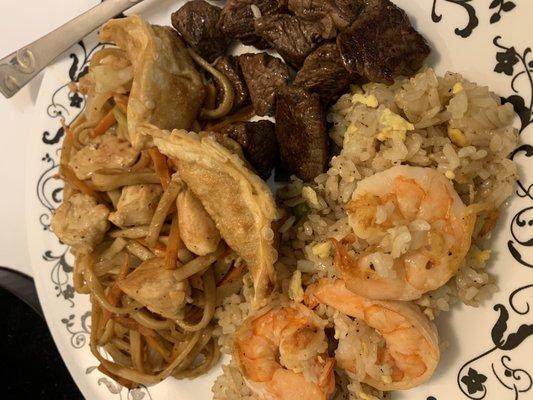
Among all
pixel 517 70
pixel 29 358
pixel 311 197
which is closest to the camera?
pixel 517 70

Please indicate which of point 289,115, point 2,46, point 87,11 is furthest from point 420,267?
point 2,46

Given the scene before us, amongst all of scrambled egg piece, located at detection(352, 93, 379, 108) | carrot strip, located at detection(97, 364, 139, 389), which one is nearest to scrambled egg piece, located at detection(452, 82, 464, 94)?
scrambled egg piece, located at detection(352, 93, 379, 108)

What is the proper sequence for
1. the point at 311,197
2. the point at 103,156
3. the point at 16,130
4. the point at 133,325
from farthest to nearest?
1. the point at 16,130
2. the point at 133,325
3. the point at 103,156
4. the point at 311,197

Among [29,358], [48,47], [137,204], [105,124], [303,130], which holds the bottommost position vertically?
[29,358]

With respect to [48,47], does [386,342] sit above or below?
below

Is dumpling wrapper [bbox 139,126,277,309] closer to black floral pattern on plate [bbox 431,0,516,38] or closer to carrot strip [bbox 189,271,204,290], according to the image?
carrot strip [bbox 189,271,204,290]

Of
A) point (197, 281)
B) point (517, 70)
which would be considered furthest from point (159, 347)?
point (517, 70)

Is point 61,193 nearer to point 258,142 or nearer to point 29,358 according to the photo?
point 29,358

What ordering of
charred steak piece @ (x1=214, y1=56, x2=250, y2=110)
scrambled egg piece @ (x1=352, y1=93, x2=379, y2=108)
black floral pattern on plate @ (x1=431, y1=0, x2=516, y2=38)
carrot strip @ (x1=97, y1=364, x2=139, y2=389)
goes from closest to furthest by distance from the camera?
black floral pattern on plate @ (x1=431, y1=0, x2=516, y2=38) → scrambled egg piece @ (x1=352, y1=93, x2=379, y2=108) → charred steak piece @ (x1=214, y1=56, x2=250, y2=110) → carrot strip @ (x1=97, y1=364, x2=139, y2=389)
